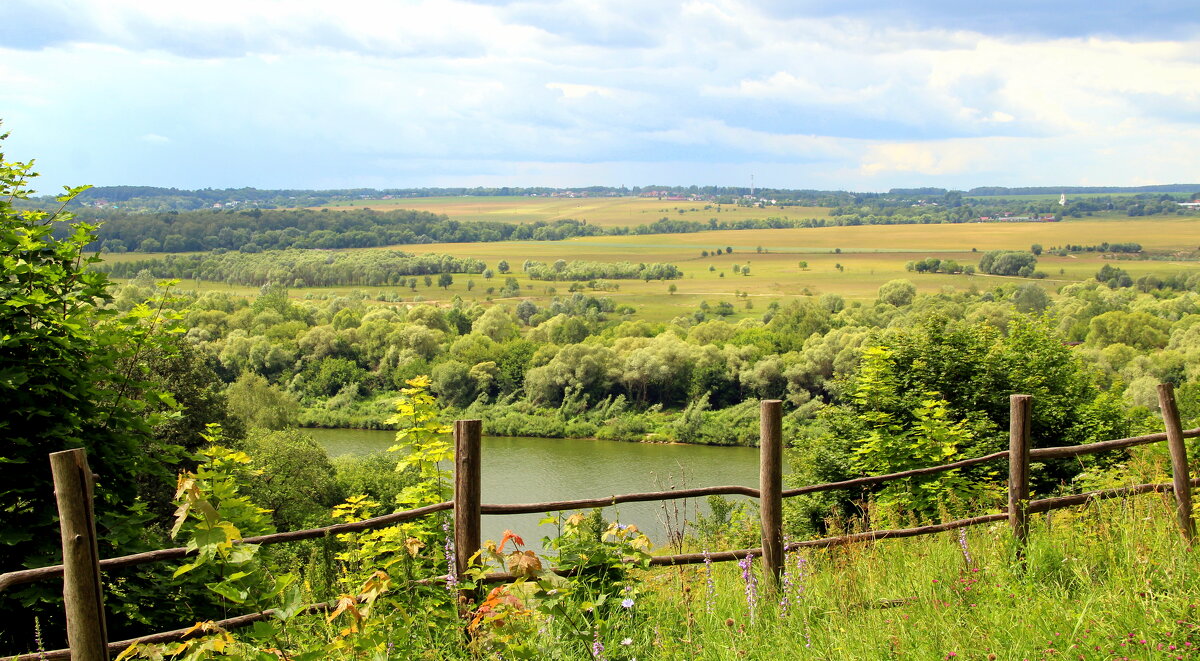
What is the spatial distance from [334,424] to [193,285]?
262ft

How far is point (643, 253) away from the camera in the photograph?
173 m

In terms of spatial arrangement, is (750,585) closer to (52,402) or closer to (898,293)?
(52,402)

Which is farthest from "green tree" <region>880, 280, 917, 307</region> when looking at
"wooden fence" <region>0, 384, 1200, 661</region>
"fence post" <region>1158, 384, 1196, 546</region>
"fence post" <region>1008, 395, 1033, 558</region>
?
"fence post" <region>1008, 395, 1033, 558</region>

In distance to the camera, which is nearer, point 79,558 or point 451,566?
point 79,558

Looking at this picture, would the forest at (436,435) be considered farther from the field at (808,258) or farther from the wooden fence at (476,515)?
the field at (808,258)

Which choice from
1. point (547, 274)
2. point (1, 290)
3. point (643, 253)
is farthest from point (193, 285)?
point (1, 290)

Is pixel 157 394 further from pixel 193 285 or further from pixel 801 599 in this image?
pixel 193 285

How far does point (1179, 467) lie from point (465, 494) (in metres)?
3.74

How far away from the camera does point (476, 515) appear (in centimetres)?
412

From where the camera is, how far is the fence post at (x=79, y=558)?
116 inches

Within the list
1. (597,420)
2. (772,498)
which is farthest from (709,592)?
(597,420)

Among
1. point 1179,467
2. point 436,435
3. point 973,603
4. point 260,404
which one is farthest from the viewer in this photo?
point 260,404

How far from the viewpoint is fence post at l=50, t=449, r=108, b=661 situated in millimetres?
2951

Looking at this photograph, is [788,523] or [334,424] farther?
[334,424]
